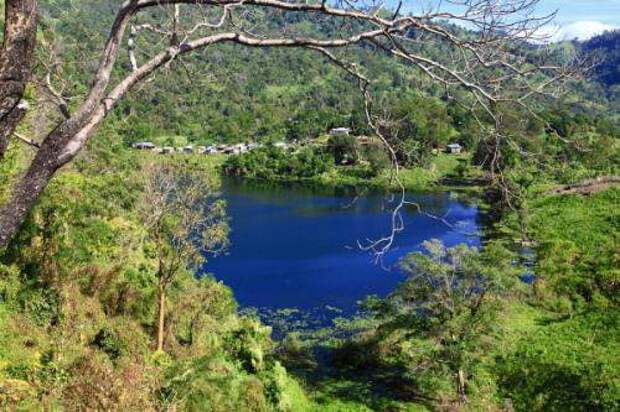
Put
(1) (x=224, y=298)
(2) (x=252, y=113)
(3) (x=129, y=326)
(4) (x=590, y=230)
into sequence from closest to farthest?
1. (3) (x=129, y=326)
2. (1) (x=224, y=298)
3. (4) (x=590, y=230)
4. (2) (x=252, y=113)

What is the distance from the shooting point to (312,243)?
39438 millimetres

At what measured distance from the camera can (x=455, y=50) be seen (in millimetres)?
4527

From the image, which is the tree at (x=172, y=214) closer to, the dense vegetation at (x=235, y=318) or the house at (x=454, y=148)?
the dense vegetation at (x=235, y=318)

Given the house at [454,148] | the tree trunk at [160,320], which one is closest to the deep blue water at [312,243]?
the tree trunk at [160,320]

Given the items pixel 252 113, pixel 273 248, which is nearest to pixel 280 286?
pixel 273 248

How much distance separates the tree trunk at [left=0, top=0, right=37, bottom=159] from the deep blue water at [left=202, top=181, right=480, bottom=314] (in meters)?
15.5

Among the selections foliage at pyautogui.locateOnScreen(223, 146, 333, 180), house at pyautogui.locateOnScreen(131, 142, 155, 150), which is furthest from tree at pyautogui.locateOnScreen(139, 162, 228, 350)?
house at pyautogui.locateOnScreen(131, 142, 155, 150)

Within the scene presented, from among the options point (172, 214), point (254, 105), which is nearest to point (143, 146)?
point (254, 105)

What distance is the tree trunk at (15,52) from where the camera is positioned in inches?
129

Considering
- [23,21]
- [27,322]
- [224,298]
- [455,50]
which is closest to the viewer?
[23,21]

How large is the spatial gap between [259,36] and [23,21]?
158cm

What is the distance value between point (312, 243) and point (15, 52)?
119 feet

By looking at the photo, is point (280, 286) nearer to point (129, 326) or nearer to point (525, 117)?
point (129, 326)

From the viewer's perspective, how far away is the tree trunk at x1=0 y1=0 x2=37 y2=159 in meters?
3.28
